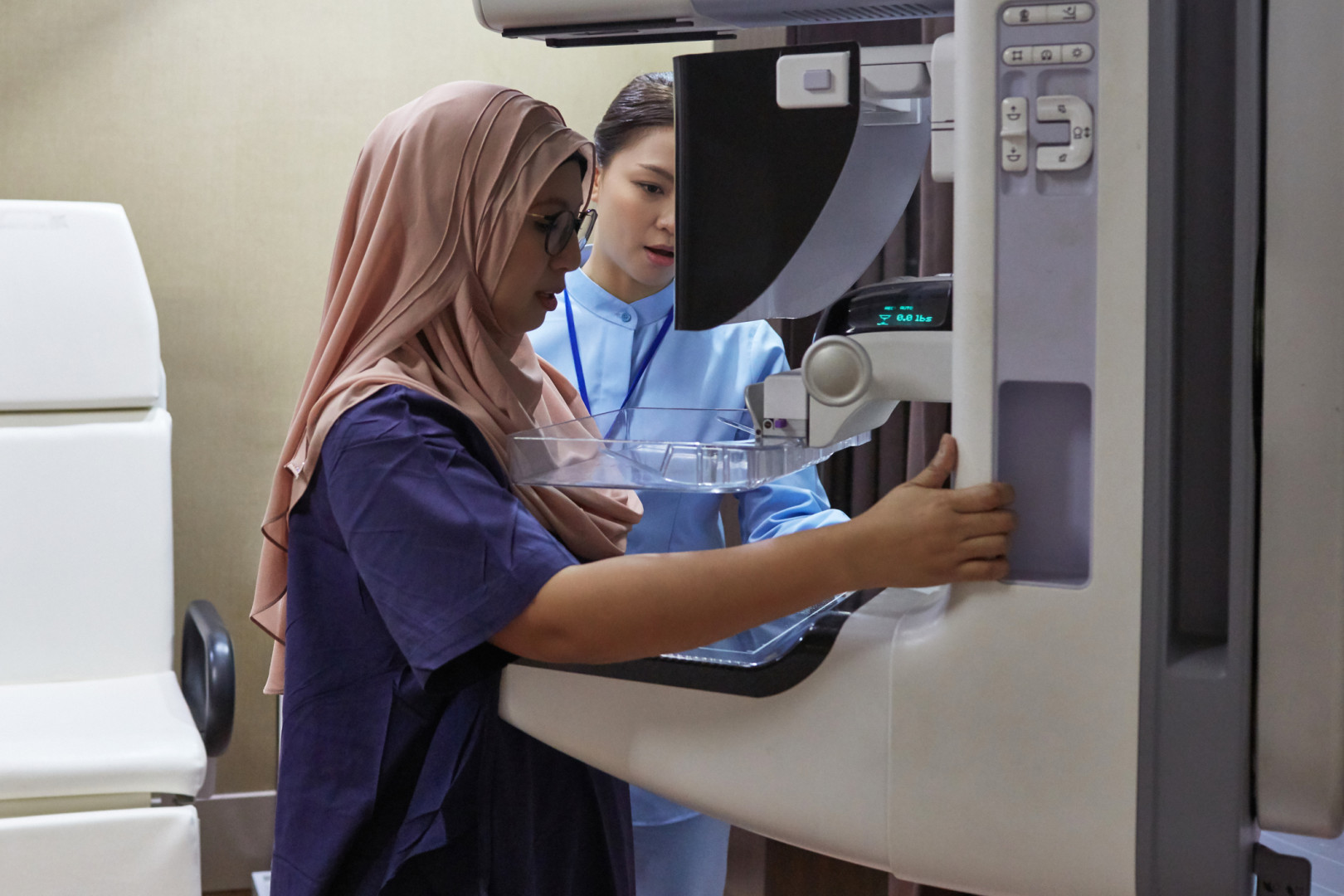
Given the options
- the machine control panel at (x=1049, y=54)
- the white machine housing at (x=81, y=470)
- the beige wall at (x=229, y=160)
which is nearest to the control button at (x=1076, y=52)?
the machine control panel at (x=1049, y=54)

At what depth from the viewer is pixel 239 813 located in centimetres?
267

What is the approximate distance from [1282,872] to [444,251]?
826mm

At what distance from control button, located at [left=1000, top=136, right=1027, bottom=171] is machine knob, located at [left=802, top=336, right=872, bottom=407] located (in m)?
0.18

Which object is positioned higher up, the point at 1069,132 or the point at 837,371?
the point at 1069,132

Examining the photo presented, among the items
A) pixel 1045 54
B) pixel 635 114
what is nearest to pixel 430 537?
pixel 1045 54

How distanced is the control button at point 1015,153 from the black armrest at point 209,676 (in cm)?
164

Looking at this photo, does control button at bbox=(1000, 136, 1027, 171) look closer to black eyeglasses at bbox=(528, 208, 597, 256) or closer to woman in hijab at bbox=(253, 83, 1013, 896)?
woman in hijab at bbox=(253, 83, 1013, 896)

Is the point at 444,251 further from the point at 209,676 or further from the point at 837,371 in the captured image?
the point at 209,676

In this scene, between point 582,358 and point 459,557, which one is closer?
point 459,557

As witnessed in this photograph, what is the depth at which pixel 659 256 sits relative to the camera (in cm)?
165

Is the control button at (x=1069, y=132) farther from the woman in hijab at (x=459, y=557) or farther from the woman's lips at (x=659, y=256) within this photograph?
the woman's lips at (x=659, y=256)

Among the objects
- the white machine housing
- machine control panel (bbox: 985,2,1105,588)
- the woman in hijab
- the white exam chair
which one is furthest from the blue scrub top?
the white machine housing

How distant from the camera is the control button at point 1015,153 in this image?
0.83 meters

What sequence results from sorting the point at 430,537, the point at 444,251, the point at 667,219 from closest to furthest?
the point at 430,537, the point at 444,251, the point at 667,219
